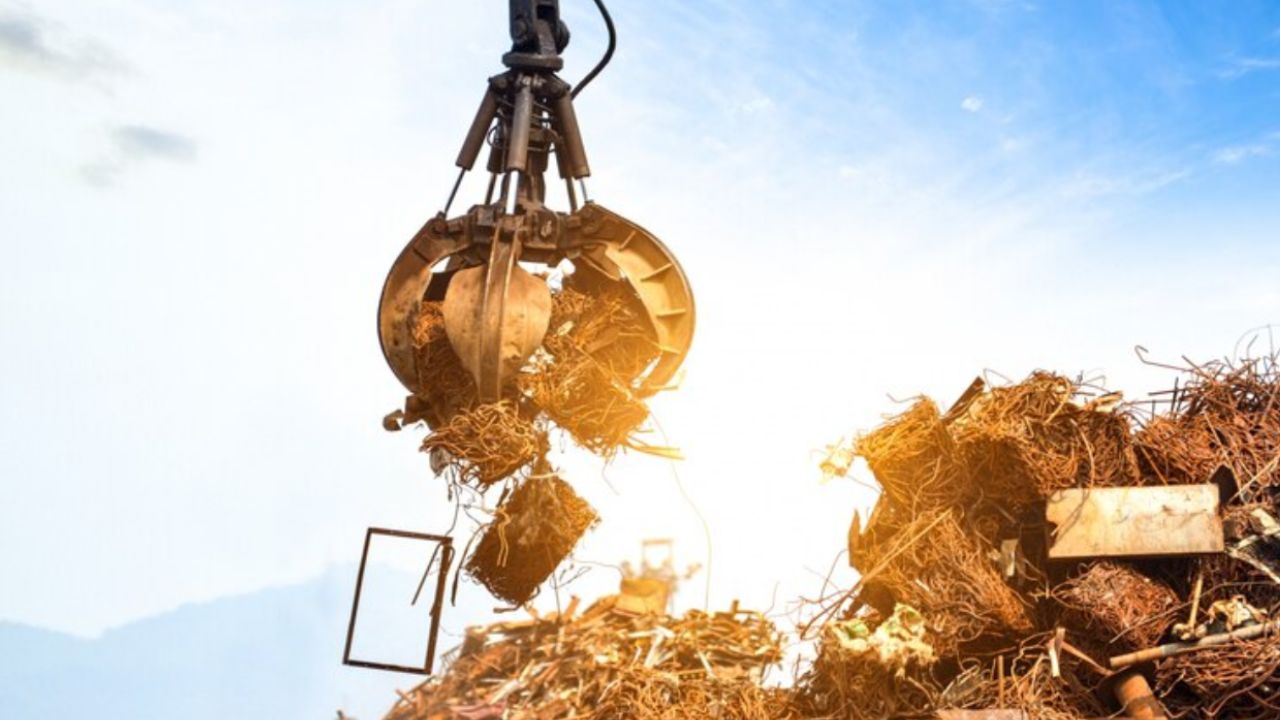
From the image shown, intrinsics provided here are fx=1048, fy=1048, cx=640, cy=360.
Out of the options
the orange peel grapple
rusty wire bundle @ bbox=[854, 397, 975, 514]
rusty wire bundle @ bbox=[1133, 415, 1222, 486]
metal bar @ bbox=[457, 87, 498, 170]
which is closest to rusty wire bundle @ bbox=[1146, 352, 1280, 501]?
rusty wire bundle @ bbox=[1133, 415, 1222, 486]

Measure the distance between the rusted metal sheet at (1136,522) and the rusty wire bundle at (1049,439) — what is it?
0.50 feet

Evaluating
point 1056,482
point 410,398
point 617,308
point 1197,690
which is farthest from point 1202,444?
point 410,398

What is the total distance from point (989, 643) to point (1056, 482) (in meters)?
0.95

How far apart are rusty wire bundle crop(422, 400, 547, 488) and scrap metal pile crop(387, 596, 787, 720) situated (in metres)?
2.76

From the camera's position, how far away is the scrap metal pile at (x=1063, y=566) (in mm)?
5250

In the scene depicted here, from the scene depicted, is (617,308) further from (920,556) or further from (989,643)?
(989,643)

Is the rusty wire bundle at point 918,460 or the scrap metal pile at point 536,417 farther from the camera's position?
the rusty wire bundle at point 918,460

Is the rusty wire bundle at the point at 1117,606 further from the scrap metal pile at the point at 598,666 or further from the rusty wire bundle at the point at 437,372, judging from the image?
the rusty wire bundle at the point at 437,372

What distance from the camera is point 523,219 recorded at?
563 cm

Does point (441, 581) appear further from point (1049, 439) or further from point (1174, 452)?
point (1174, 452)

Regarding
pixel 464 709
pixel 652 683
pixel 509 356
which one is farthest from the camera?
pixel 464 709

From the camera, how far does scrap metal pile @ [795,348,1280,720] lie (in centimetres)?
525

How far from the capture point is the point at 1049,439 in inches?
227

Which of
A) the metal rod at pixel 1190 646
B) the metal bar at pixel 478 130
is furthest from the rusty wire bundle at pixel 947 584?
the metal bar at pixel 478 130
